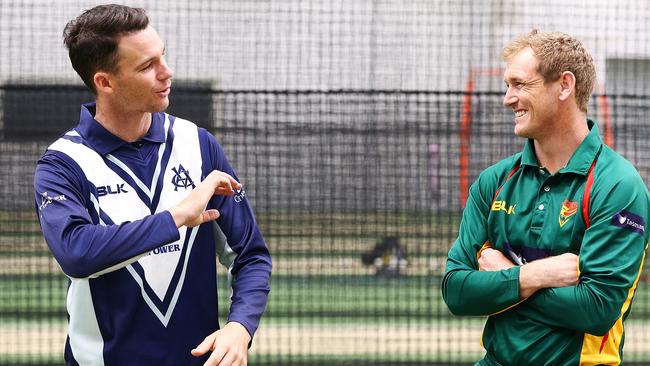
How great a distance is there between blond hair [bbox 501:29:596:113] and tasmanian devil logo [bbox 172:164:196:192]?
3.39ft

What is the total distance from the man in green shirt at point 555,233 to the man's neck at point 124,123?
1029 millimetres

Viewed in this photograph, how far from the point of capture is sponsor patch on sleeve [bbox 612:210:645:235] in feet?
9.98

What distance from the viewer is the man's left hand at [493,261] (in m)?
3.22

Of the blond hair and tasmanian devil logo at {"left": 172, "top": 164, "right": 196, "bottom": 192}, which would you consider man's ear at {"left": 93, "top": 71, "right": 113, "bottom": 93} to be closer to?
tasmanian devil logo at {"left": 172, "top": 164, "right": 196, "bottom": 192}

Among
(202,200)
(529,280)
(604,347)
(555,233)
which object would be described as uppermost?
(202,200)

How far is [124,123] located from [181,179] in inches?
9.0

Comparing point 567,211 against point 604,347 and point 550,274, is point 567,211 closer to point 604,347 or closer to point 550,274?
point 550,274

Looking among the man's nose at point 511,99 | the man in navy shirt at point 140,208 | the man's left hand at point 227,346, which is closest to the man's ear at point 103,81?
the man in navy shirt at point 140,208

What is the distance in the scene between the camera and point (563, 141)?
322 centimetres

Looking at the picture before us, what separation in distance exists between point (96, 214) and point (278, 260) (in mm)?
4645

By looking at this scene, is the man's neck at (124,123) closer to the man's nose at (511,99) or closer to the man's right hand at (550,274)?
the man's nose at (511,99)

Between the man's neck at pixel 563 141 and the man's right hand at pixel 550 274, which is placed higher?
the man's neck at pixel 563 141

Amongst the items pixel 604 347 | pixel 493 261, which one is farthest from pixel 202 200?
pixel 604 347

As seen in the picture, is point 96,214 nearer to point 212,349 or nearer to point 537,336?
point 212,349
